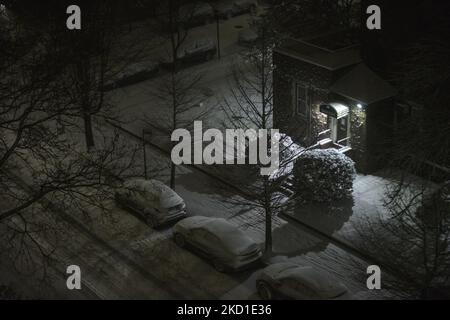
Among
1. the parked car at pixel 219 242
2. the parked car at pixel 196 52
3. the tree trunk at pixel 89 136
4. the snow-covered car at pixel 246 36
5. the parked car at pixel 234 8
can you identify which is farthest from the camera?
the parked car at pixel 234 8

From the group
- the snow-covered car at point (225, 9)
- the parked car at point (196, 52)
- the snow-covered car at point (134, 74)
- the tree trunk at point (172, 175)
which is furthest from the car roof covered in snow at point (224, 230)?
the snow-covered car at point (225, 9)

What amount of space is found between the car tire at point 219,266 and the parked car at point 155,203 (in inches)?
128

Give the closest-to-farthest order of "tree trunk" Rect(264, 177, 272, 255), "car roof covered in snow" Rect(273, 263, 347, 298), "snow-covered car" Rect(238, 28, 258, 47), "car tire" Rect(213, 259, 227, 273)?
"car roof covered in snow" Rect(273, 263, 347, 298)
"car tire" Rect(213, 259, 227, 273)
"tree trunk" Rect(264, 177, 272, 255)
"snow-covered car" Rect(238, 28, 258, 47)

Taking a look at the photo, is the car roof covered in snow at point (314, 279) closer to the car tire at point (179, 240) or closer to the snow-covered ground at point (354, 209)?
the snow-covered ground at point (354, 209)

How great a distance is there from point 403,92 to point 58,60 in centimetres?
1330

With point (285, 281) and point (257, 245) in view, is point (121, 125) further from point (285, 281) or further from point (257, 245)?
point (285, 281)

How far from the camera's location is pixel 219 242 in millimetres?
22297

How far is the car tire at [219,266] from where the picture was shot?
72.3 ft

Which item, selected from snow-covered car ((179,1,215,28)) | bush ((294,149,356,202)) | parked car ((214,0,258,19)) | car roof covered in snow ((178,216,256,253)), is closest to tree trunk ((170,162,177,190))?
car roof covered in snow ((178,216,256,253))

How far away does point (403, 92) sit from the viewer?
89.0ft

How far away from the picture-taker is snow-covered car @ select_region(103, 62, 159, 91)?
125ft

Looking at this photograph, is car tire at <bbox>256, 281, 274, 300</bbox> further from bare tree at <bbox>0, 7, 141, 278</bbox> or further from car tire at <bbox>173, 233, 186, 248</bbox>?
bare tree at <bbox>0, 7, 141, 278</bbox>

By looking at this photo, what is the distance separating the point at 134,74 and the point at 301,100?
39.3ft

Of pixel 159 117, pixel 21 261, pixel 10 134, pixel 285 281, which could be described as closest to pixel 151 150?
pixel 159 117
